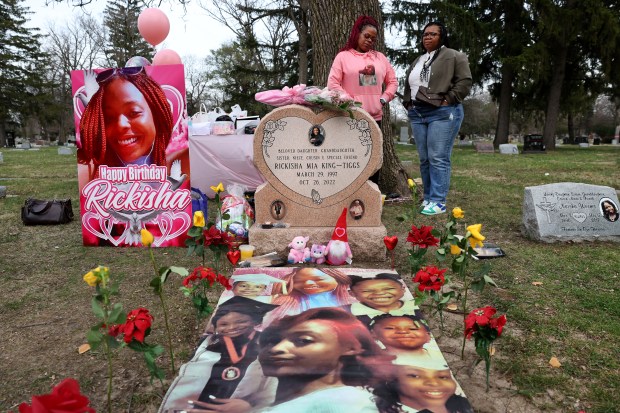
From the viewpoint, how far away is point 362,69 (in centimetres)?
425

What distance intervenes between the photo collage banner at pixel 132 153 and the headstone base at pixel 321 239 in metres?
0.84

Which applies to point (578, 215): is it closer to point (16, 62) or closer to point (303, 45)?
point (303, 45)

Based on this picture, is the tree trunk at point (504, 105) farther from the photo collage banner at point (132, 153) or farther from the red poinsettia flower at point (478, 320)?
the red poinsettia flower at point (478, 320)

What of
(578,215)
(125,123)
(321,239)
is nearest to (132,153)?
(125,123)

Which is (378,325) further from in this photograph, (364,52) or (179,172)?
(364,52)

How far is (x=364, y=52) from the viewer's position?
4.34 metres

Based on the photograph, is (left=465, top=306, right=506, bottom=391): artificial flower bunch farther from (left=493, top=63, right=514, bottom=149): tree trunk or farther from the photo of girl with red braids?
(left=493, top=63, right=514, bottom=149): tree trunk

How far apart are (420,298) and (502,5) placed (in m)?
21.3

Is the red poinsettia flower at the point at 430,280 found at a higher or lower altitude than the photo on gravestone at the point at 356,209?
lower

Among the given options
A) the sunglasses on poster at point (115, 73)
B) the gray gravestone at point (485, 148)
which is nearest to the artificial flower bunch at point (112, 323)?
the sunglasses on poster at point (115, 73)

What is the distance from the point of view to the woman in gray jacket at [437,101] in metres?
4.59

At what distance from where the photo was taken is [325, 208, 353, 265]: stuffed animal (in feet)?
11.4

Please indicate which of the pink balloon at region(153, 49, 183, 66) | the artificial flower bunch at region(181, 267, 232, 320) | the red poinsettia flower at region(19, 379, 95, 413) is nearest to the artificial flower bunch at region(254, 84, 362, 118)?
the artificial flower bunch at region(181, 267, 232, 320)

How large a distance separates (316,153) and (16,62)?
4135 cm
